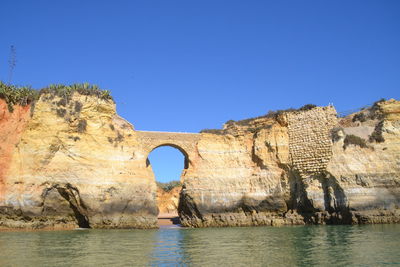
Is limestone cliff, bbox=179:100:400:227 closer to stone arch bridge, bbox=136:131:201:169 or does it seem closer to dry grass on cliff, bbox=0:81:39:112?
stone arch bridge, bbox=136:131:201:169

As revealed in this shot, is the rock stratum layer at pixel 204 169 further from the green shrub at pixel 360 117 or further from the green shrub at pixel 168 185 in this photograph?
the green shrub at pixel 168 185

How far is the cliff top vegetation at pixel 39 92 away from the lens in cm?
2400

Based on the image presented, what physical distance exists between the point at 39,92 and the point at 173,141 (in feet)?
31.6

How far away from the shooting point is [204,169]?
2873cm

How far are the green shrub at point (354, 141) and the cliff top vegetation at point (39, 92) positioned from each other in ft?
52.4

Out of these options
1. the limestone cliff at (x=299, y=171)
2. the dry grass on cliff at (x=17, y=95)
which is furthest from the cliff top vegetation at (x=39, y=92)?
the limestone cliff at (x=299, y=171)

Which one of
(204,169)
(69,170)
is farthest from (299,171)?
(69,170)

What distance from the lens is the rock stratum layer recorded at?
23.1m

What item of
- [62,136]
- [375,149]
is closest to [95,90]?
[62,136]

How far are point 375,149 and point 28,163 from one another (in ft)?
69.7

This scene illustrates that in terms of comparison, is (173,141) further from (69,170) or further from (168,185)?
(168,185)

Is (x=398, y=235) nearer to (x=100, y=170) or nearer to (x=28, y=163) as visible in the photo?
(x=100, y=170)

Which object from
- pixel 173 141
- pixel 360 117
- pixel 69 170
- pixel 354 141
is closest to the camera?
pixel 69 170

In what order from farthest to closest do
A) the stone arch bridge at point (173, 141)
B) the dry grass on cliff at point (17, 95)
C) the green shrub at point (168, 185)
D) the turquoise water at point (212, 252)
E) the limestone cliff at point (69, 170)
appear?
1. the green shrub at point (168, 185)
2. the stone arch bridge at point (173, 141)
3. the dry grass on cliff at point (17, 95)
4. the limestone cliff at point (69, 170)
5. the turquoise water at point (212, 252)
